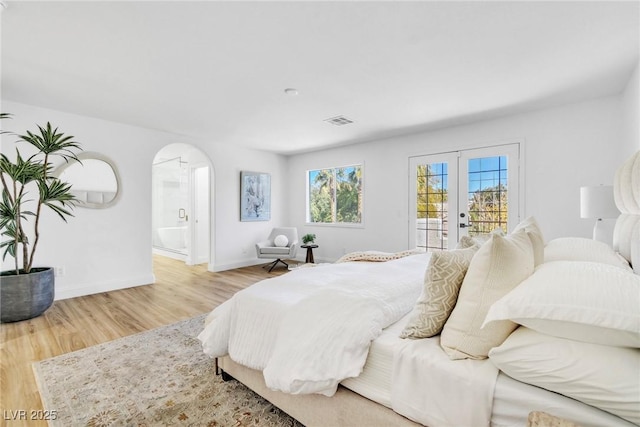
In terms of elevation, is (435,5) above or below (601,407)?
above

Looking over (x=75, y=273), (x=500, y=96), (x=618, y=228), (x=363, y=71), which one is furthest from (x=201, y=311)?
(x=500, y=96)

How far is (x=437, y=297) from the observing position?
49.2 inches

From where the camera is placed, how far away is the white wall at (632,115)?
2.56 m

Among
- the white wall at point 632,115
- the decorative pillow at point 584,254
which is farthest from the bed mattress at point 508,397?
the white wall at point 632,115

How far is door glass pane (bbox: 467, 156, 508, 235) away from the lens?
4.06m

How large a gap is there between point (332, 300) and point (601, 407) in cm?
98

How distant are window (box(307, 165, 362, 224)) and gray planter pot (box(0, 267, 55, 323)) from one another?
14.5 ft

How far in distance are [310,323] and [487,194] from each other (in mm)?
3754

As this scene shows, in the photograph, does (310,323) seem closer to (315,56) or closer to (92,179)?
(315,56)

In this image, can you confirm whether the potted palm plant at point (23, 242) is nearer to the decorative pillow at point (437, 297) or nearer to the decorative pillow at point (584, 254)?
the decorative pillow at point (437, 297)

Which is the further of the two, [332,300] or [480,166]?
[480,166]

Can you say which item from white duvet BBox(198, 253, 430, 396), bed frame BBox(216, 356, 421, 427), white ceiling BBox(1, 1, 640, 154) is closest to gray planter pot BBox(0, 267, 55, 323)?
white ceiling BBox(1, 1, 640, 154)

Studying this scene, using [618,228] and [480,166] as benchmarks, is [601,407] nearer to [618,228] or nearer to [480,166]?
[618,228]

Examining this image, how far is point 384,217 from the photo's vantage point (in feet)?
17.4
